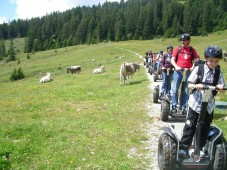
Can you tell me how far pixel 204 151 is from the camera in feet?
26.0

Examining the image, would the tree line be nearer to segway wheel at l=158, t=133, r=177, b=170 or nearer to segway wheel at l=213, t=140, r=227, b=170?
segway wheel at l=158, t=133, r=177, b=170

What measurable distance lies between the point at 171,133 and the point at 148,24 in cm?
16024

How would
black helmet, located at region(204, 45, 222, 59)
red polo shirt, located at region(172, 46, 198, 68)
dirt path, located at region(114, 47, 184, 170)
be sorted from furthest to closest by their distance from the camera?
red polo shirt, located at region(172, 46, 198, 68) < dirt path, located at region(114, 47, 184, 170) < black helmet, located at region(204, 45, 222, 59)

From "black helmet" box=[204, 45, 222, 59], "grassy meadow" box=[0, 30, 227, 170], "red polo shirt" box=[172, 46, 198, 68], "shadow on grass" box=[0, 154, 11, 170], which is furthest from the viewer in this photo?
"red polo shirt" box=[172, 46, 198, 68]

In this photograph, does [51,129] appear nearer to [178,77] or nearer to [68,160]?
[68,160]

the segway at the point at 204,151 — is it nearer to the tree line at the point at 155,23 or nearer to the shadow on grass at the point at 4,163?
the shadow on grass at the point at 4,163

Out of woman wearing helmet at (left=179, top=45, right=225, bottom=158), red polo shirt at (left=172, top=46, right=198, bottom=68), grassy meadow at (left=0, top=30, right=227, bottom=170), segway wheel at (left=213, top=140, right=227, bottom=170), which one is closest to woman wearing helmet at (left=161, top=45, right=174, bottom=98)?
grassy meadow at (left=0, top=30, right=227, bottom=170)

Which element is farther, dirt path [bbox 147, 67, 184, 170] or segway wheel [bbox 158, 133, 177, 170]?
dirt path [bbox 147, 67, 184, 170]

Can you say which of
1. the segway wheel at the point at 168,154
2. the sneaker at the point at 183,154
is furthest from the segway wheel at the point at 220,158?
the segway wheel at the point at 168,154

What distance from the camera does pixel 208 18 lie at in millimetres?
151250

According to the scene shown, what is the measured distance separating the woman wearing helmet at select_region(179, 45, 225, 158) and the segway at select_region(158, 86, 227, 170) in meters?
0.17

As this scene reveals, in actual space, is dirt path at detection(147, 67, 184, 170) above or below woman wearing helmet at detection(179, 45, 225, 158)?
below

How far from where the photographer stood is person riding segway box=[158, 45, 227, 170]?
294 inches

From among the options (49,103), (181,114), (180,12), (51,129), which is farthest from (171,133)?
(180,12)
